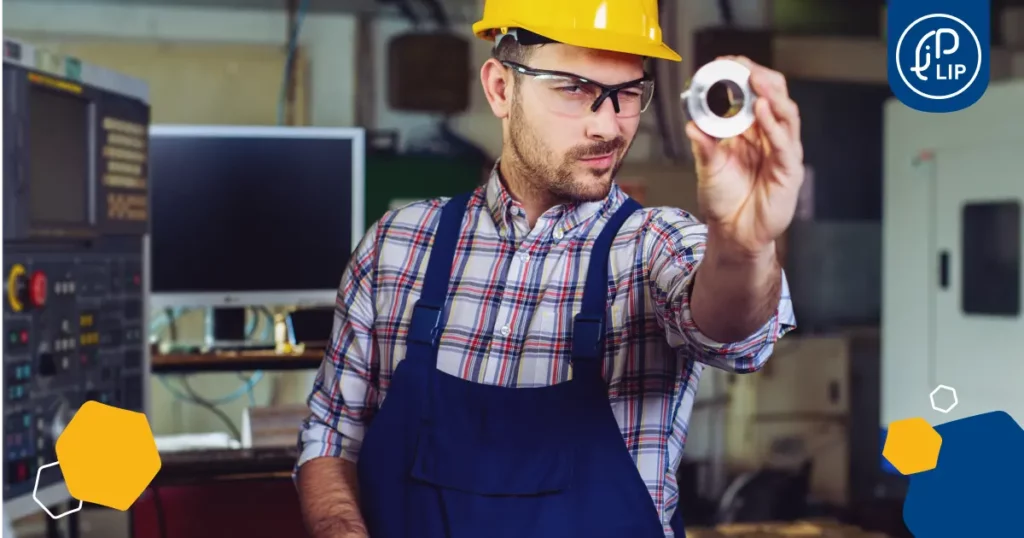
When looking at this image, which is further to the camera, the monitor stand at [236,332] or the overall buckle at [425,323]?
A: the monitor stand at [236,332]

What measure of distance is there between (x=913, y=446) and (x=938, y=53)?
37 centimetres

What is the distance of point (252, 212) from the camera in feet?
6.68

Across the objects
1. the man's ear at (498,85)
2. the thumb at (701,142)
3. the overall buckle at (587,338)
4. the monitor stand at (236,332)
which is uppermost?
the man's ear at (498,85)

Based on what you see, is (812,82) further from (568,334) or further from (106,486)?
(106,486)

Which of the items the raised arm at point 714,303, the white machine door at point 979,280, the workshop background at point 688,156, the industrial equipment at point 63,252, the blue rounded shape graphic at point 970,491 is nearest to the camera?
the raised arm at point 714,303

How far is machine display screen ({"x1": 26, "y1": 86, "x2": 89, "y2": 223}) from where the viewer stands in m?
1.43

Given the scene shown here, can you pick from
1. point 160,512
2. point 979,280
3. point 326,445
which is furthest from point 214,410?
point 979,280

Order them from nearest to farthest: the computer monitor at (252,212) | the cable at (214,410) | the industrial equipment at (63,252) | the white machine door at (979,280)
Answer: the industrial equipment at (63,252) < the computer monitor at (252,212) < the cable at (214,410) < the white machine door at (979,280)

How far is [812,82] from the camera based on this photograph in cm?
378

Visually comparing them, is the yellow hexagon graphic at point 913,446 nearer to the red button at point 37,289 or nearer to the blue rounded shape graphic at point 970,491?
the blue rounded shape graphic at point 970,491

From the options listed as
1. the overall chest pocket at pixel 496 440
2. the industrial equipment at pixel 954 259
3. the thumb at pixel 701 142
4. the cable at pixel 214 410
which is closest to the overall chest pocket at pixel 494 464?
the overall chest pocket at pixel 496 440

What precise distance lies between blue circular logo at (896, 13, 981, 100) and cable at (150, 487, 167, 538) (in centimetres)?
132

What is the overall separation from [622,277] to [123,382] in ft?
3.21

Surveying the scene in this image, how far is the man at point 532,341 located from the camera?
1026mm
